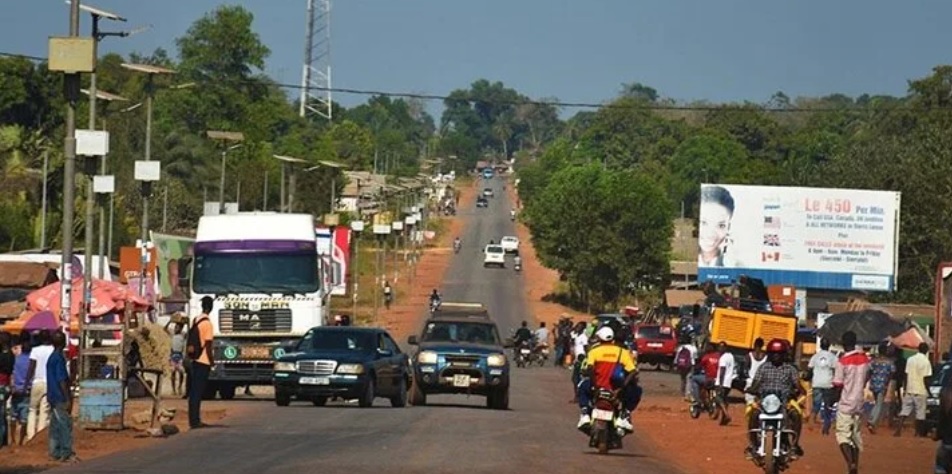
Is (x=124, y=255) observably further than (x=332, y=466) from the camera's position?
Yes

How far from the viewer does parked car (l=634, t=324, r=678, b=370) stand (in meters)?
67.0

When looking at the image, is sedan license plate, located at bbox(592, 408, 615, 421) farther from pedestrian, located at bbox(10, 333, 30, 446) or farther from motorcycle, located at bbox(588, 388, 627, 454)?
pedestrian, located at bbox(10, 333, 30, 446)

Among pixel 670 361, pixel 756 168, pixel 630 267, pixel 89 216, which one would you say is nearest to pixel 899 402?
pixel 89 216

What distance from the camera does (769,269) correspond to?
7275 centimetres

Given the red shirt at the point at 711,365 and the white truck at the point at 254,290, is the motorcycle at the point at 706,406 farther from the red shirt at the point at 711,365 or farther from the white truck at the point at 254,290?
the white truck at the point at 254,290

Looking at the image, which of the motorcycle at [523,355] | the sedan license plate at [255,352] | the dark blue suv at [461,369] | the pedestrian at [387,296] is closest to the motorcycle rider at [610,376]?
the dark blue suv at [461,369]

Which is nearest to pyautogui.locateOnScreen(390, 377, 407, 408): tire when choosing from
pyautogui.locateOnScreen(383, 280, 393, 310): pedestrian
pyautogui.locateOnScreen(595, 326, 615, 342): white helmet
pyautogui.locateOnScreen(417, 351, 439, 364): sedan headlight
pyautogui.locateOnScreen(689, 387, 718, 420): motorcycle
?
pyautogui.locateOnScreen(417, 351, 439, 364): sedan headlight

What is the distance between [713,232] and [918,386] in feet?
126

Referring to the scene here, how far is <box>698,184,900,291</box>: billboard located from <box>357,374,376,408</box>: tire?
38.9 metres

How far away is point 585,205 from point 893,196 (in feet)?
145

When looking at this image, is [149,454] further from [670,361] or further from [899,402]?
[670,361]

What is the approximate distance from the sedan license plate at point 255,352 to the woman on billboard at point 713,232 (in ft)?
119

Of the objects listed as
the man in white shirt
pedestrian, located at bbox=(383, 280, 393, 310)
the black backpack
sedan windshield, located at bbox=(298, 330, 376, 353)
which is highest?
the black backpack

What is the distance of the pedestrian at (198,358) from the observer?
2839cm
